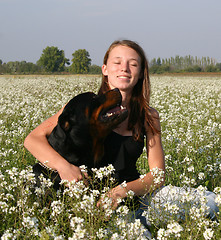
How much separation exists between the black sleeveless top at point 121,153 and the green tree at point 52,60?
122 metres

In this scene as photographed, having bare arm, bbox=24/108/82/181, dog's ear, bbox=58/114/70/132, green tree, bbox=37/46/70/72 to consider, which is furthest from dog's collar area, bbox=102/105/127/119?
green tree, bbox=37/46/70/72

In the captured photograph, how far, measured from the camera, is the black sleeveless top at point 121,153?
139 inches

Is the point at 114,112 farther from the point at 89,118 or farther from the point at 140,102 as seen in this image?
the point at 140,102

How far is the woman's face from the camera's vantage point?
3559mm

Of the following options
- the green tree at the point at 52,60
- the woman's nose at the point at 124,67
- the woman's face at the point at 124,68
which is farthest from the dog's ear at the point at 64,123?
the green tree at the point at 52,60

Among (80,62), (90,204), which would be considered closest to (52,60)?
(80,62)

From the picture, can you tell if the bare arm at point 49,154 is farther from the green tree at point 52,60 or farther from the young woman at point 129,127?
the green tree at point 52,60

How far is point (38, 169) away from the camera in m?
3.40

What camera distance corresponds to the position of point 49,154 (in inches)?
126

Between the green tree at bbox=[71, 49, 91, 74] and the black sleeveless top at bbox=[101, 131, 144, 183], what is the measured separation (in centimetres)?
11246

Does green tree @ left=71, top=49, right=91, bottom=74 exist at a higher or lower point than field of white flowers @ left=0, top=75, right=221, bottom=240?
higher

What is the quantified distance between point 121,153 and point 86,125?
0.67 m

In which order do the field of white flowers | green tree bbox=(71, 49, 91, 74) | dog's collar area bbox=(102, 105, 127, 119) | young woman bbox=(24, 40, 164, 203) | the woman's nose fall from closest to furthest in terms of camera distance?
1. the field of white flowers
2. dog's collar area bbox=(102, 105, 127, 119)
3. young woman bbox=(24, 40, 164, 203)
4. the woman's nose
5. green tree bbox=(71, 49, 91, 74)

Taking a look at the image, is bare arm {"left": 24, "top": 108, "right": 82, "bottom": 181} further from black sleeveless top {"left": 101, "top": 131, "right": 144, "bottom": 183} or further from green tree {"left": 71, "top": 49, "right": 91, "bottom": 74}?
green tree {"left": 71, "top": 49, "right": 91, "bottom": 74}
